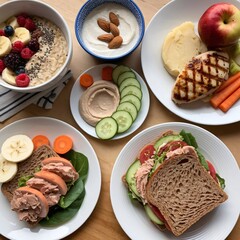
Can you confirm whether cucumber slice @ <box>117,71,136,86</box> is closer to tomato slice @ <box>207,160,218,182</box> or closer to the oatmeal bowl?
the oatmeal bowl

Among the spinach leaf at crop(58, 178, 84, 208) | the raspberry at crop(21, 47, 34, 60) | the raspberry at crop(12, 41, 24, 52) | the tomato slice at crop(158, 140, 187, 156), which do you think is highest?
the raspberry at crop(12, 41, 24, 52)

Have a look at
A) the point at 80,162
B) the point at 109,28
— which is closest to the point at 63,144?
the point at 80,162

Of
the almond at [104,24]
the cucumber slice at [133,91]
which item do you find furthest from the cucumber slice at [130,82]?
the almond at [104,24]

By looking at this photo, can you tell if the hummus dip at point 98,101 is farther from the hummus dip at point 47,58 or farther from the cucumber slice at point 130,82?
the hummus dip at point 47,58

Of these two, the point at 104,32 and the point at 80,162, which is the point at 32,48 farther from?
the point at 80,162

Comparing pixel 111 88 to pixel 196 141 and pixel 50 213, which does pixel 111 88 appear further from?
pixel 50 213

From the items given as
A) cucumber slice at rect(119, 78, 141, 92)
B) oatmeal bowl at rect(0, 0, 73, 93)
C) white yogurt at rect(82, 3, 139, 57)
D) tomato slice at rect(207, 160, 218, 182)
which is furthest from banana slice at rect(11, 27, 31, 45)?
tomato slice at rect(207, 160, 218, 182)

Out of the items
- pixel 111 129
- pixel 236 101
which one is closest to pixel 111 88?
pixel 111 129
